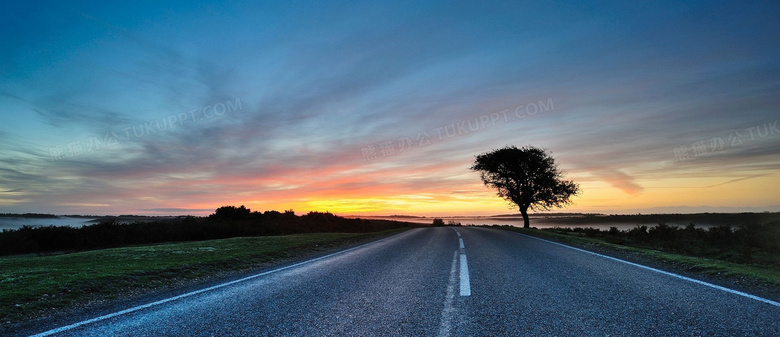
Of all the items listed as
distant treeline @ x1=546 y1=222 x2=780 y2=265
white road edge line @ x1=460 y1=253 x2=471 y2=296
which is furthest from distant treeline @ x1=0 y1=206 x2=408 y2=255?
distant treeline @ x1=546 y1=222 x2=780 y2=265

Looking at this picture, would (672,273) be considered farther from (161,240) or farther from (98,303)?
(161,240)

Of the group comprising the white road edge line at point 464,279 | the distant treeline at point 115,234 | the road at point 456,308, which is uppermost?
the distant treeline at point 115,234

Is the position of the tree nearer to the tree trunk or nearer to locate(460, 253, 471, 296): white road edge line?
the tree trunk

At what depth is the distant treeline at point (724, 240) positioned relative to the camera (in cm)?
1235

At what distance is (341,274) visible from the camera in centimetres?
809

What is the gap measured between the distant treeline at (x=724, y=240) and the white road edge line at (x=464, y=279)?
31.4ft

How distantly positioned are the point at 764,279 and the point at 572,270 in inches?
134

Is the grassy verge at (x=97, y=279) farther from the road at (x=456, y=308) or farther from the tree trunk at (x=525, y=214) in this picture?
the tree trunk at (x=525, y=214)

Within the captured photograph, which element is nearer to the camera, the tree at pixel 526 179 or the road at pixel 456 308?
the road at pixel 456 308

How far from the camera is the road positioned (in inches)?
159

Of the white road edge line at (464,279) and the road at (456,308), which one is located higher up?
the white road edge line at (464,279)

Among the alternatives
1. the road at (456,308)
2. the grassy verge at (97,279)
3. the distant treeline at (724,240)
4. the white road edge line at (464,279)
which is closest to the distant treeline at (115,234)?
the grassy verge at (97,279)

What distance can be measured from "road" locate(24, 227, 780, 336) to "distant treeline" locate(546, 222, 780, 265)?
821cm

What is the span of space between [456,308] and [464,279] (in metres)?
2.25
